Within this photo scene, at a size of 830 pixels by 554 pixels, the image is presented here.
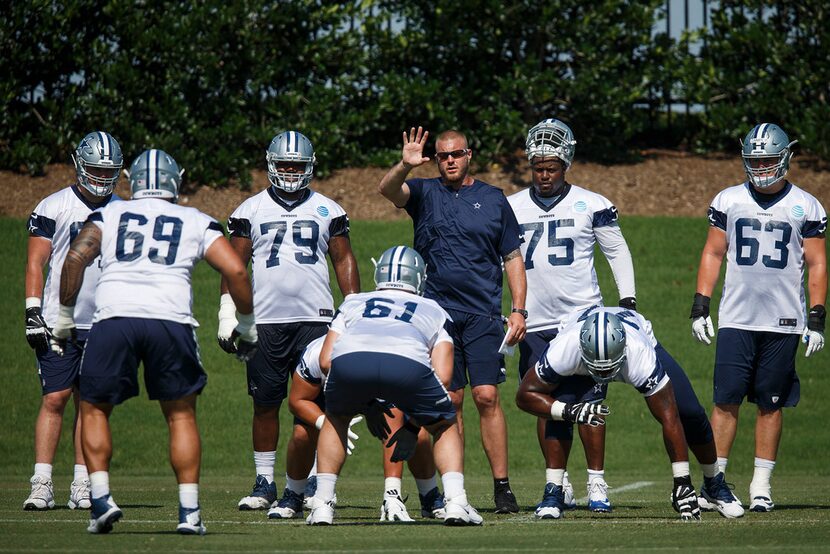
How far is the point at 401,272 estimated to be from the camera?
25.1 feet

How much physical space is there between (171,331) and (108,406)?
1.65 ft

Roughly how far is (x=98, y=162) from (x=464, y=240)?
2379mm

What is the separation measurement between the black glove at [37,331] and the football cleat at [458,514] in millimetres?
2939

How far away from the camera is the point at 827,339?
17.6m

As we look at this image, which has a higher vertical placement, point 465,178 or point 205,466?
point 465,178

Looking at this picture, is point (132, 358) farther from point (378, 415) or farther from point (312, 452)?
point (312, 452)

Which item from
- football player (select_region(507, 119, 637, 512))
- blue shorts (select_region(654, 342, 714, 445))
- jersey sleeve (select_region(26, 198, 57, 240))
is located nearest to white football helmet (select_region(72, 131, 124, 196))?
jersey sleeve (select_region(26, 198, 57, 240))

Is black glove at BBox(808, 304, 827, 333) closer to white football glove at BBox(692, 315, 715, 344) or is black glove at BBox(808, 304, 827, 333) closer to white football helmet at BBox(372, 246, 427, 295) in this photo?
white football glove at BBox(692, 315, 715, 344)

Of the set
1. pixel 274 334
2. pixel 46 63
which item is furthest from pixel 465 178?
pixel 46 63

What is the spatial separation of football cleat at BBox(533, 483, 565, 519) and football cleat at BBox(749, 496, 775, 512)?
48.4 inches

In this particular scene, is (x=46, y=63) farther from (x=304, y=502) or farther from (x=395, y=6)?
(x=304, y=502)

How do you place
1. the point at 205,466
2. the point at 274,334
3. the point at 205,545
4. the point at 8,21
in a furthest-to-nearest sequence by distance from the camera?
the point at 8,21 < the point at 205,466 < the point at 274,334 < the point at 205,545

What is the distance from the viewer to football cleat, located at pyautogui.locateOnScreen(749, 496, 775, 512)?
8703mm

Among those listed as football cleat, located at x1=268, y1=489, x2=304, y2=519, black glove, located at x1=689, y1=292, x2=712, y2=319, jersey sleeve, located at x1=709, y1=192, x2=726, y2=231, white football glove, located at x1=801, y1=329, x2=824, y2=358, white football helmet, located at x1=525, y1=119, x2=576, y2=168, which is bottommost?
football cleat, located at x1=268, y1=489, x2=304, y2=519
